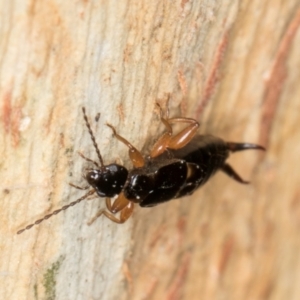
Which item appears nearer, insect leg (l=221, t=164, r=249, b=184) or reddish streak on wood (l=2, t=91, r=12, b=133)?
reddish streak on wood (l=2, t=91, r=12, b=133)

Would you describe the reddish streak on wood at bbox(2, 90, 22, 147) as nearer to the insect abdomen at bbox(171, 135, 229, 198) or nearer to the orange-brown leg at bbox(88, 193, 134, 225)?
the orange-brown leg at bbox(88, 193, 134, 225)

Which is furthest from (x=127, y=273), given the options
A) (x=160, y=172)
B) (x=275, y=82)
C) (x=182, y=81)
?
(x=275, y=82)

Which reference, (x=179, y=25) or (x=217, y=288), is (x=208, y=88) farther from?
(x=217, y=288)

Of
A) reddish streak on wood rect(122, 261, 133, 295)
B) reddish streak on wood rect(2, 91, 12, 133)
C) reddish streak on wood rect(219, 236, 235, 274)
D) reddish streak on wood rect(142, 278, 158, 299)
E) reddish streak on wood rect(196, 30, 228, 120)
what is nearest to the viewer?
reddish streak on wood rect(2, 91, 12, 133)

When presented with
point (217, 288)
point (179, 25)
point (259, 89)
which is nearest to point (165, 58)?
point (179, 25)

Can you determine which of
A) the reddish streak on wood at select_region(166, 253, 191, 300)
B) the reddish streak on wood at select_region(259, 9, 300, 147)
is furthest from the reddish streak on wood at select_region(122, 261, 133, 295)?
the reddish streak on wood at select_region(259, 9, 300, 147)

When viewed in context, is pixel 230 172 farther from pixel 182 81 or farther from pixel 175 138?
pixel 182 81

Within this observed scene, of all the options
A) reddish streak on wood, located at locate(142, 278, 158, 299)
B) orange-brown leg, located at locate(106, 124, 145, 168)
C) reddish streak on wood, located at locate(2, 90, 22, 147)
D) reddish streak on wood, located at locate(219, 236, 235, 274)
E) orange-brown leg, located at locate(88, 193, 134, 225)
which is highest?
reddish streak on wood, located at locate(2, 90, 22, 147)

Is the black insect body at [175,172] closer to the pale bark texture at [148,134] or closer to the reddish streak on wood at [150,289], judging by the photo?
the pale bark texture at [148,134]
